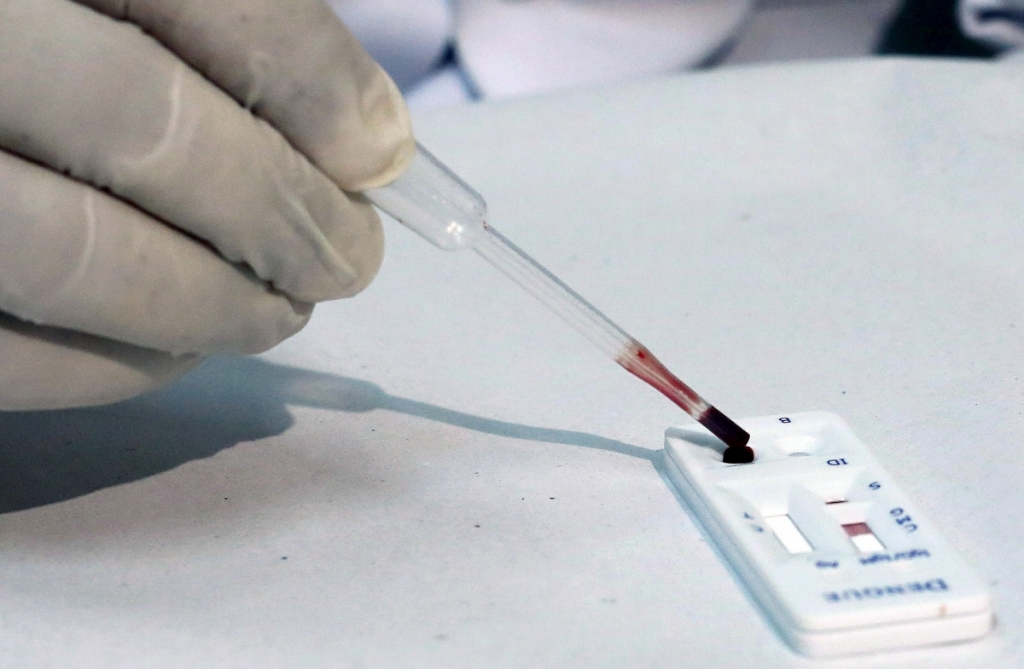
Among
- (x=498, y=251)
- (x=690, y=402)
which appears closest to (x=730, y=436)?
(x=690, y=402)

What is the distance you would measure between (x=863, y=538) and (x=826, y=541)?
2cm

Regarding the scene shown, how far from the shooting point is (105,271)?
0.44 m

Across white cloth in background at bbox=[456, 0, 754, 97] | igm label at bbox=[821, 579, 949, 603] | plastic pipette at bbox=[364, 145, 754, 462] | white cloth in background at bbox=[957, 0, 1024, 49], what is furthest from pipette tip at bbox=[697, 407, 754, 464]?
white cloth in background at bbox=[957, 0, 1024, 49]

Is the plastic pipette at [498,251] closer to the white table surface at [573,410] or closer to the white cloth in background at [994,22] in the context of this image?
the white table surface at [573,410]

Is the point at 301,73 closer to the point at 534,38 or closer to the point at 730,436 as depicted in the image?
the point at 730,436

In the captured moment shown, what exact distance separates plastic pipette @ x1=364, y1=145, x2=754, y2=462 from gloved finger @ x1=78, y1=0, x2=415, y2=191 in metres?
0.02

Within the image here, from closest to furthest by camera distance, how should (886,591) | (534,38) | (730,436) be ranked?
(886,591)
(730,436)
(534,38)

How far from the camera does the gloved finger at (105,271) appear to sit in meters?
0.43

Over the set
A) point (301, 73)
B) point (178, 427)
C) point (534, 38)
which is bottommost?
point (178, 427)

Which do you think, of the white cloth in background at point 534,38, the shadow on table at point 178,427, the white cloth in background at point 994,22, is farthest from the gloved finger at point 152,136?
the white cloth in background at point 994,22

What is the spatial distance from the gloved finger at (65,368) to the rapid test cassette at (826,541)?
10.9 inches

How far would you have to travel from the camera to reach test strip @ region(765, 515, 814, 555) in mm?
462

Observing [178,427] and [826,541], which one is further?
[178,427]

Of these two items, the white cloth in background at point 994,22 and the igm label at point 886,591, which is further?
the white cloth in background at point 994,22
